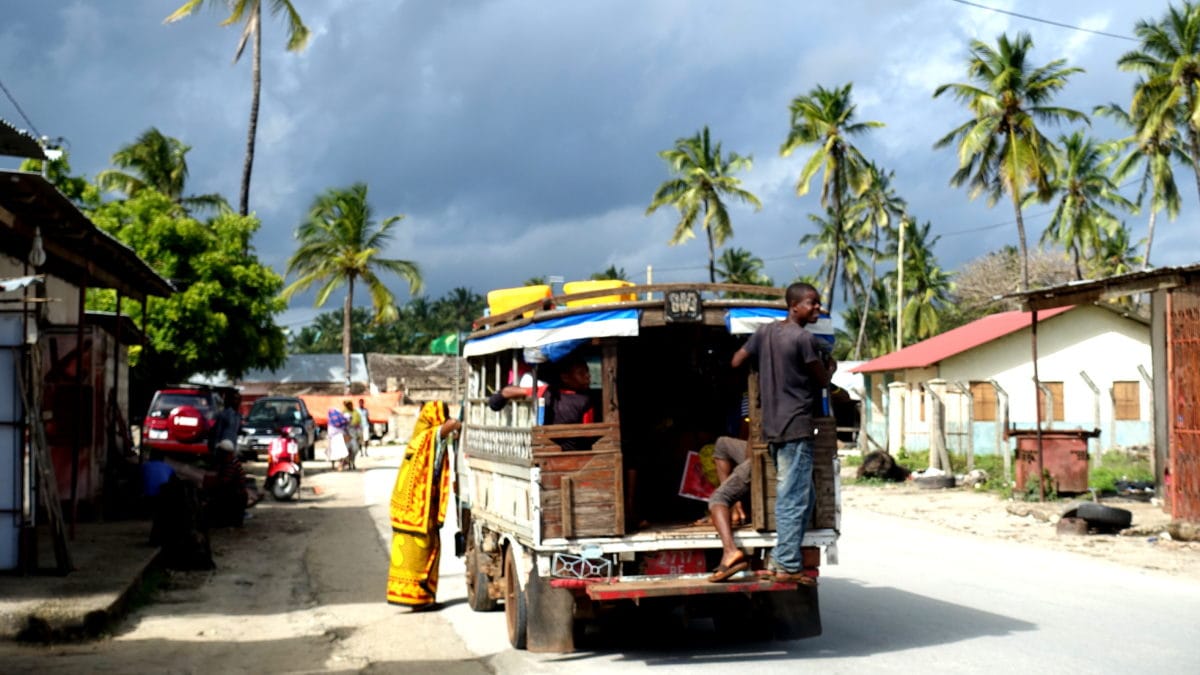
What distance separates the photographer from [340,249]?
2120 inches

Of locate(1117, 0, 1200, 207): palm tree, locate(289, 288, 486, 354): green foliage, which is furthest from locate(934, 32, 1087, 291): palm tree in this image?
locate(289, 288, 486, 354): green foliage

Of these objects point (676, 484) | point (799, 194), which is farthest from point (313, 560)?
point (799, 194)

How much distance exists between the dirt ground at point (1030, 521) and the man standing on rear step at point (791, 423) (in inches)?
240

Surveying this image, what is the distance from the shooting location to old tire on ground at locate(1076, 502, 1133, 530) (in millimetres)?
14852

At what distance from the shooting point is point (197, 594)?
37.1 ft

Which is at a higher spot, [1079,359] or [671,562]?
[1079,359]

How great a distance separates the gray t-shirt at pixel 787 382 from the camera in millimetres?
7570

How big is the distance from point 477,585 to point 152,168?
3703 cm

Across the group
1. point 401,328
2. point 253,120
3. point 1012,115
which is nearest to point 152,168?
point 253,120

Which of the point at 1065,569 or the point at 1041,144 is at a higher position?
the point at 1041,144

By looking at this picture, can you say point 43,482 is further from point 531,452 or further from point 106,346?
point 106,346

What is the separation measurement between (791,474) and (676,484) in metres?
1.92

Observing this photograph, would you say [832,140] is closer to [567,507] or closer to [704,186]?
[704,186]

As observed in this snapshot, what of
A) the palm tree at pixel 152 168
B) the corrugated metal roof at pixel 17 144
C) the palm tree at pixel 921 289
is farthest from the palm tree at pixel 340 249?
the corrugated metal roof at pixel 17 144
